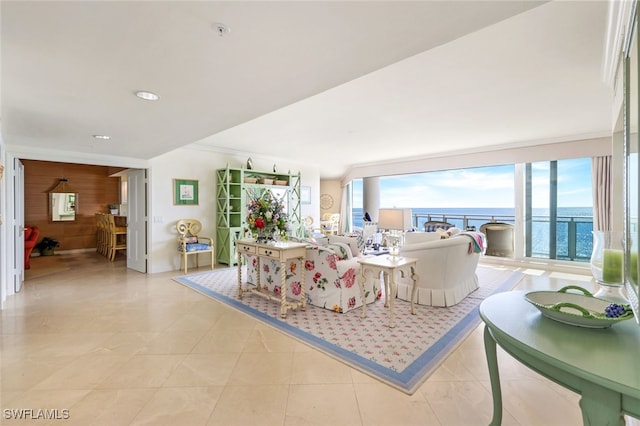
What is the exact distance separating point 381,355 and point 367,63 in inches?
92.2

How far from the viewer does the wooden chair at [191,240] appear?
570 centimetres

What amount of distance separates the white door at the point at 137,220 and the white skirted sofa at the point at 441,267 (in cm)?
506

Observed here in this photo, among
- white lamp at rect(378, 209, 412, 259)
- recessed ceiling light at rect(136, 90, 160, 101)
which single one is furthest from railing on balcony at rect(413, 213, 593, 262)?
recessed ceiling light at rect(136, 90, 160, 101)

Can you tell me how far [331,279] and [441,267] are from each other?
143 cm

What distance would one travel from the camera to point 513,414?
1.83 m

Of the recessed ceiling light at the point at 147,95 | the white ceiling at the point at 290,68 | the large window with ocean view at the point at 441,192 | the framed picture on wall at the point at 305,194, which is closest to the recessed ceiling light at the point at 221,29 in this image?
the white ceiling at the point at 290,68

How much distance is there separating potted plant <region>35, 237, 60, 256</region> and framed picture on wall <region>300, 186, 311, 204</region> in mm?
6751

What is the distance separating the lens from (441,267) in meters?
3.67

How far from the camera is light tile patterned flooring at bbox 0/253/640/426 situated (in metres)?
1.82

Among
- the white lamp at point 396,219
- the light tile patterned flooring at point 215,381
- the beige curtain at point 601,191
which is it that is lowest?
the light tile patterned flooring at point 215,381

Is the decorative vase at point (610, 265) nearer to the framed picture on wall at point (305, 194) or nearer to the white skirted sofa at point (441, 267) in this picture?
the white skirted sofa at point (441, 267)

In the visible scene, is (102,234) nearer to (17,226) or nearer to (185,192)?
(17,226)

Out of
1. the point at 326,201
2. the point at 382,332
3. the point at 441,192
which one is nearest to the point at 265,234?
the point at 382,332

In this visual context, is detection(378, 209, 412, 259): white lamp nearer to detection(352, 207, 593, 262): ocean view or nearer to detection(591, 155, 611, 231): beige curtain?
detection(352, 207, 593, 262): ocean view
